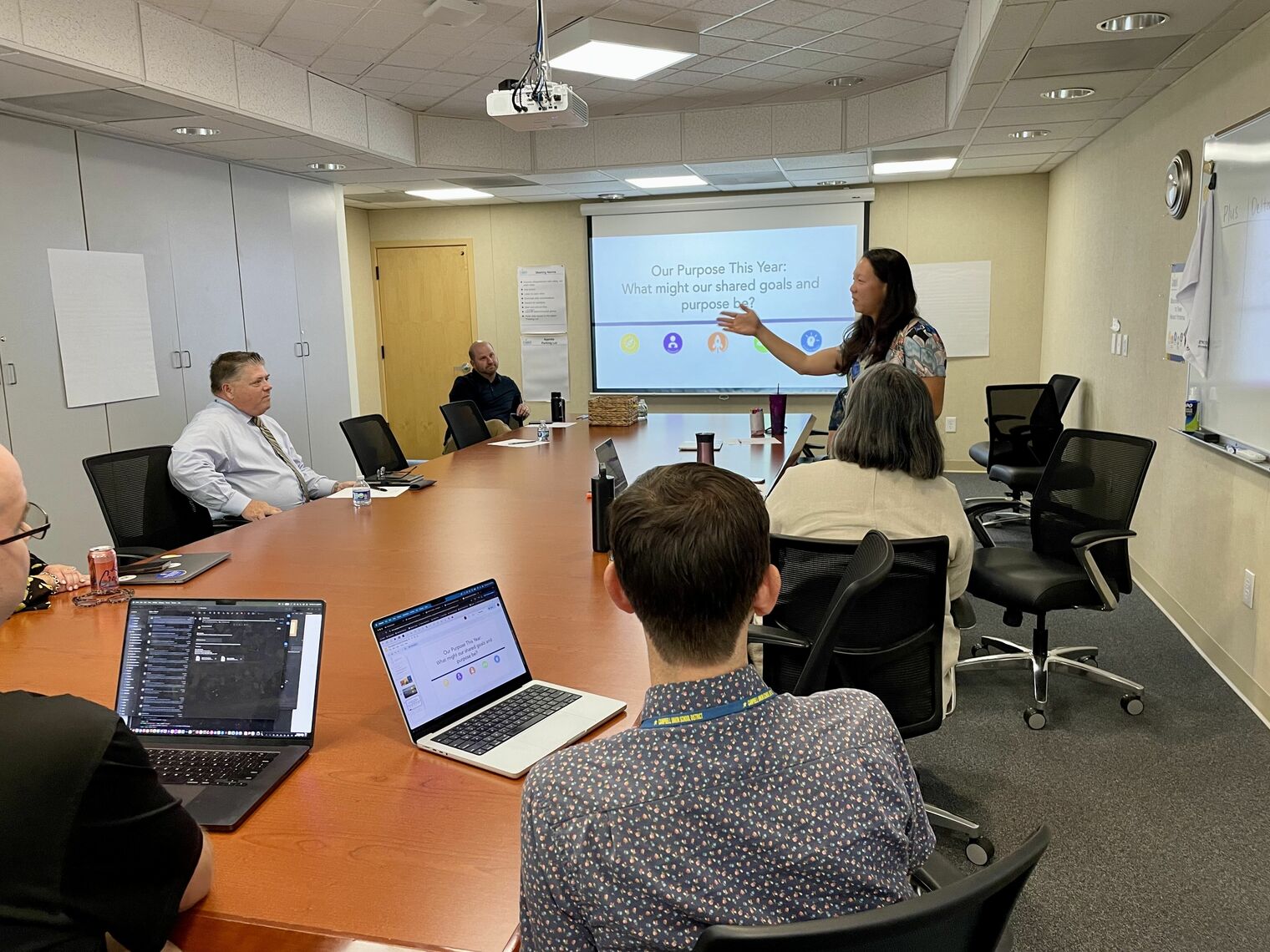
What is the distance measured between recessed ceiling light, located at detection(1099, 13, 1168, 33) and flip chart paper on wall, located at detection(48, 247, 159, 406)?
4.66 meters

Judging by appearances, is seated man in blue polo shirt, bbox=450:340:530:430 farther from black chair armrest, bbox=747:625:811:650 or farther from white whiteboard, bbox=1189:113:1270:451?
black chair armrest, bbox=747:625:811:650

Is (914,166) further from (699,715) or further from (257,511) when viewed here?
(699,715)

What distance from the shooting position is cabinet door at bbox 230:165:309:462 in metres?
5.88

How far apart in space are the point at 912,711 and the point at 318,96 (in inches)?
184

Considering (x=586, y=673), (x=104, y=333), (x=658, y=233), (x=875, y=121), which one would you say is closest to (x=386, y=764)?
(x=586, y=673)

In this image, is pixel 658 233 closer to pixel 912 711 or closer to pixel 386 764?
pixel 912 711

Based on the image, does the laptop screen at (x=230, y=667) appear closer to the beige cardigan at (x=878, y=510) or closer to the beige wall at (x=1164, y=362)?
the beige cardigan at (x=878, y=510)

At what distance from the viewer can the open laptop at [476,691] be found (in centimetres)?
149

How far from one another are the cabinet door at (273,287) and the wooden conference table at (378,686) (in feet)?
9.96

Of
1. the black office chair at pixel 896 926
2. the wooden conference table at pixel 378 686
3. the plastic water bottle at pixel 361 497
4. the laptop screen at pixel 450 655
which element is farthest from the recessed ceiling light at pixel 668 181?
the black office chair at pixel 896 926

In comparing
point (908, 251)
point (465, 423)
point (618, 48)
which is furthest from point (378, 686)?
point (908, 251)

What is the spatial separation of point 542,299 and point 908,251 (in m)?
3.25

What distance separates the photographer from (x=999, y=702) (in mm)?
3314

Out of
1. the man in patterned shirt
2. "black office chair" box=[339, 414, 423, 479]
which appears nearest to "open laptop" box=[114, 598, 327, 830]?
the man in patterned shirt
